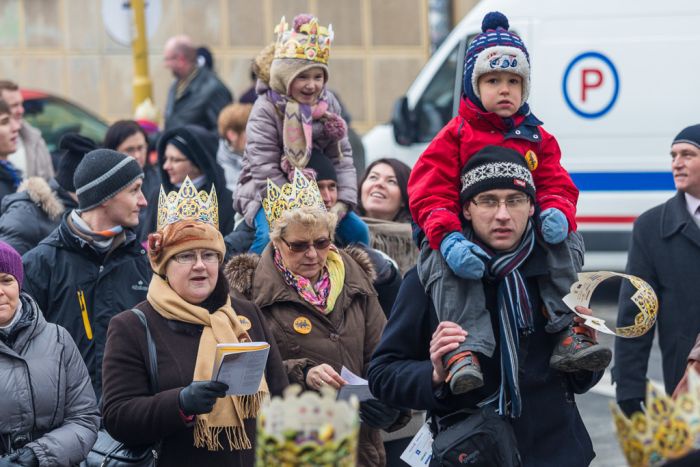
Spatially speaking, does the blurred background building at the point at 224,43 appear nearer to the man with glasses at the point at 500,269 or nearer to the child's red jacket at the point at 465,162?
the child's red jacket at the point at 465,162

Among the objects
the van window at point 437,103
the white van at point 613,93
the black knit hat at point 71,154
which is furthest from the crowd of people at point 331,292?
the van window at point 437,103

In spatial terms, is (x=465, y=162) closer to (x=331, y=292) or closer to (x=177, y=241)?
(x=177, y=241)

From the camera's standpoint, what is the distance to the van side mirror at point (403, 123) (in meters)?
12.8

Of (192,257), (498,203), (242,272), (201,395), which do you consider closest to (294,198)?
(242,272)

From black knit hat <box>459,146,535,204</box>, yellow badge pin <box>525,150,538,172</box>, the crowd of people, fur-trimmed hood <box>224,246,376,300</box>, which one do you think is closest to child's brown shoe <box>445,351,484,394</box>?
the crowd of people

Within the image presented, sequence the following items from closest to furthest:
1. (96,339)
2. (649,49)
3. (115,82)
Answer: (96,339)
(649,49)
(115,82)

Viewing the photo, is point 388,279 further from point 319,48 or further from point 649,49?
point 649,49

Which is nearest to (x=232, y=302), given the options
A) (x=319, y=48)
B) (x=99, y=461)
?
(x=99, y=461)

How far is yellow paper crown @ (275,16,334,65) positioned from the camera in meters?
7.32

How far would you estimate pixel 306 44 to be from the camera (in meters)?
7.32

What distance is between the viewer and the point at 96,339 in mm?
6387

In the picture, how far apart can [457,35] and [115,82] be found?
8.59m

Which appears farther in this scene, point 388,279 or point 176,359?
point 388,279

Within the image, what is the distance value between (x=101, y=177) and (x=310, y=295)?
4.14 ft
